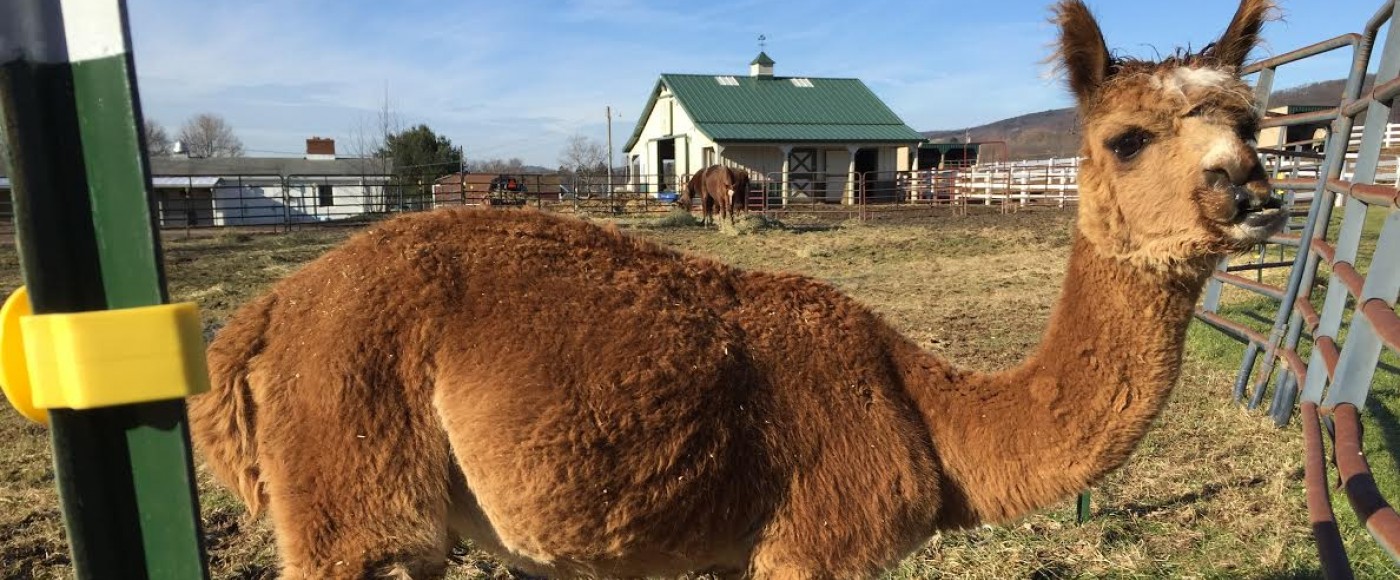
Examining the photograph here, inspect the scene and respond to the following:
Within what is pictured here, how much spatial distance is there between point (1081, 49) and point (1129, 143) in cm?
34

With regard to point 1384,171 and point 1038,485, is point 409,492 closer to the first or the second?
point 1038,485

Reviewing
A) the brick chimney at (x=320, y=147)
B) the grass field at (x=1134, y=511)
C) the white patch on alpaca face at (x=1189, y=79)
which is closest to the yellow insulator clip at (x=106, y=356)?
the white patch on alpaca face at (x=1189, y=79)

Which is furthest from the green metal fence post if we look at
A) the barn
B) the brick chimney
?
the brick chimney

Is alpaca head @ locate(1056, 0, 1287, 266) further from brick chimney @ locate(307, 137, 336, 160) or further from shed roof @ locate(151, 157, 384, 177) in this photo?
brick chimney @ locate(307, 137, 336, 160)

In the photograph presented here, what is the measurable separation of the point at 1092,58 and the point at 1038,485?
54.8 inches

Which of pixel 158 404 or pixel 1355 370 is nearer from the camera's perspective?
pixel 158 404

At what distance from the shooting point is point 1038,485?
272 cm

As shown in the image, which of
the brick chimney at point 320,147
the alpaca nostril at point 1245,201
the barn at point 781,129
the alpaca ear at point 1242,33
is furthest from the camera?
the brick chimney at point 320,147

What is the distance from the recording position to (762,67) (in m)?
40.7

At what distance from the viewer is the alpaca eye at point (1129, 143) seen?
2557mm

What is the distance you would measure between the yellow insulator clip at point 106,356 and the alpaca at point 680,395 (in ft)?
4.77

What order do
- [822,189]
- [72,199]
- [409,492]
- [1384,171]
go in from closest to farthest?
[72,199] < [409,492] < [1384,171] < [822,189]

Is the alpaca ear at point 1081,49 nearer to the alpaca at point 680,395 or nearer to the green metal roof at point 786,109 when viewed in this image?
the alpaca at point 680,395

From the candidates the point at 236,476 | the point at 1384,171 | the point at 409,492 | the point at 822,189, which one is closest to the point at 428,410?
the point at 409,492
